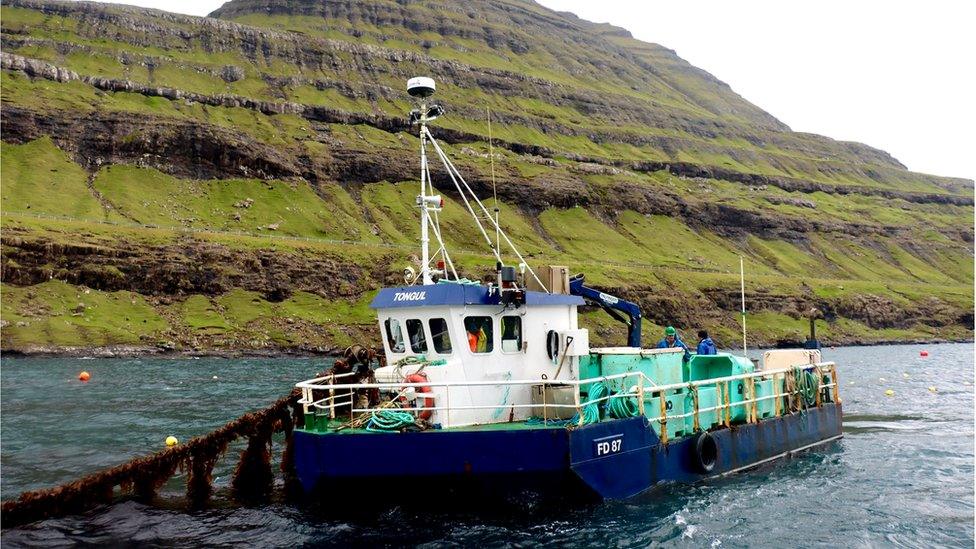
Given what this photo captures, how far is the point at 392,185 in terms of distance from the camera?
6186 inches

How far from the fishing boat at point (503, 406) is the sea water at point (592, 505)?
0.68 m

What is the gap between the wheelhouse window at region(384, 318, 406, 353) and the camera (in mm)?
17828

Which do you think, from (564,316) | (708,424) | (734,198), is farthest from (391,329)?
(734,198)

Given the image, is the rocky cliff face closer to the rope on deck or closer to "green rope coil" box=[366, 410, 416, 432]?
the rope on deck

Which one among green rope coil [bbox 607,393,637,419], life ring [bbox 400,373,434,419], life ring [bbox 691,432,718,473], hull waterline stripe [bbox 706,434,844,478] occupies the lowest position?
hull waterline stripe [bbox 706,434,844,478]

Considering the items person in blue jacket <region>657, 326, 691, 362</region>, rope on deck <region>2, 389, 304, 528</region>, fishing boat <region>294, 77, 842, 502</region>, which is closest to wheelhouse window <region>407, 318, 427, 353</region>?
fishing boat <region>294, 77, 842, 502</region>

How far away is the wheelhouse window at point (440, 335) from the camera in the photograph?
17.2m

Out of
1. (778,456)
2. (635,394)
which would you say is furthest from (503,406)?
(778,456)

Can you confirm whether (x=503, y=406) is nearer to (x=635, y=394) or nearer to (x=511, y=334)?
(x=511, y=334)

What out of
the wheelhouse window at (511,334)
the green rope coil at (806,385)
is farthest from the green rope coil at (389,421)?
the green rope coil at (806,385)

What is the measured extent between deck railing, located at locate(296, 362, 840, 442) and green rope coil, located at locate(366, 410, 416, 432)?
0.61 feet

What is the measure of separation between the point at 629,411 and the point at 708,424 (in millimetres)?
4705

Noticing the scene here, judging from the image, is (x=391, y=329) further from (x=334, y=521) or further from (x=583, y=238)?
(x=583, y=238)

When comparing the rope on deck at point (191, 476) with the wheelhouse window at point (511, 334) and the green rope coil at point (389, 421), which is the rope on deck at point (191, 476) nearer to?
the green rope coil at point (389, 421)
